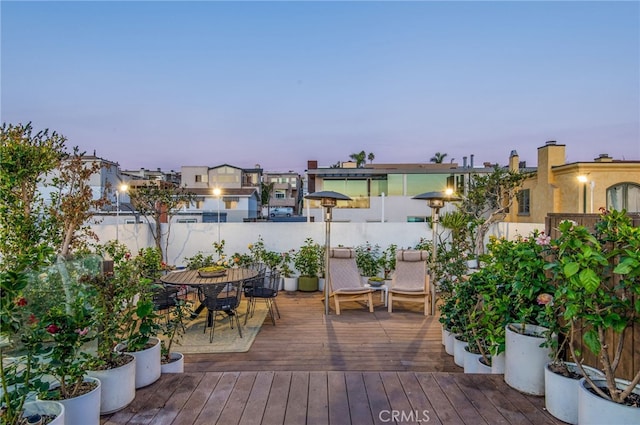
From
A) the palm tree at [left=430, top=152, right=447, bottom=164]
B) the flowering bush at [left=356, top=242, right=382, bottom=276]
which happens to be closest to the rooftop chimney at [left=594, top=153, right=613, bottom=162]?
the flowering bush at [left=356, top=242, right=382, bottom=276]

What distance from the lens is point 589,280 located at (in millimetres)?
1886

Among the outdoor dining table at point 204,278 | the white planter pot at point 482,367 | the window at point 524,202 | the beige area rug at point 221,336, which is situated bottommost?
the beige area rug at point 221,336

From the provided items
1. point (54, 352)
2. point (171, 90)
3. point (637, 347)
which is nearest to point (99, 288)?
point (54, 352)

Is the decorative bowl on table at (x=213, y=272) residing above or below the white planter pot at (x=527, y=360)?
above

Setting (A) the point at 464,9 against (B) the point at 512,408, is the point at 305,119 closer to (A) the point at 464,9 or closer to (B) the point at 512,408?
(A) the point at 464,9

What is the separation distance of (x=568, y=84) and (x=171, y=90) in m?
11.9

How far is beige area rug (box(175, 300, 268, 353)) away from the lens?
4402 millimetres

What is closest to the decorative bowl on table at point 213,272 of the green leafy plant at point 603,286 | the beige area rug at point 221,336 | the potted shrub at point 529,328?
the beige area rug at point 221,336

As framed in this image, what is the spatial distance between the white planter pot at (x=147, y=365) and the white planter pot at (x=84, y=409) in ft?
1.90

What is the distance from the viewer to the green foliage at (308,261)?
8086mm

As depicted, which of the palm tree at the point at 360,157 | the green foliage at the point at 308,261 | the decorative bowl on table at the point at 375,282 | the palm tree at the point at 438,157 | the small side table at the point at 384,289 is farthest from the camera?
the palm tree at the point at 438,157

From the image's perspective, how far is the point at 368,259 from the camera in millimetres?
8234

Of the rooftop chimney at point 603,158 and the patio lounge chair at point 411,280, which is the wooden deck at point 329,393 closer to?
the patio lounge chair at point 411,280

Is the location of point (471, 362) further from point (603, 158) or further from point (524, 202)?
point (603, 158)
